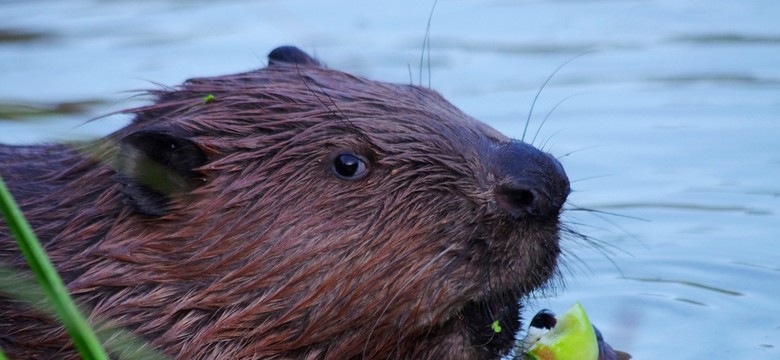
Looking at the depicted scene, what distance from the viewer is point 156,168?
3785 millimetres

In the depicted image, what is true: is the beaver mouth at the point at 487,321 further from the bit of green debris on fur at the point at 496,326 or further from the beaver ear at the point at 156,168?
the beaver ear at the point at 156,168

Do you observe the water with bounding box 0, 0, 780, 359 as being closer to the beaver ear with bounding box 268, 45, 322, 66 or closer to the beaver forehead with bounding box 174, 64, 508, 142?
the beaver ear with bounding box 268, 45, 322, 66

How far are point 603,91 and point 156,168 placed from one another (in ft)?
13.1

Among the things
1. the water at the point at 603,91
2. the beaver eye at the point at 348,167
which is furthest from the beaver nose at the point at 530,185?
the water at the point at 603,91

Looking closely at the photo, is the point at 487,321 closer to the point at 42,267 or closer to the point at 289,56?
the point at 289,56

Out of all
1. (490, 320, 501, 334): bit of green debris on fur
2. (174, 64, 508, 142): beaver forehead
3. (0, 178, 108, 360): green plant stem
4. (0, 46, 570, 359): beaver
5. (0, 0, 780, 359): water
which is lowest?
(0, 0, 780, 359): water

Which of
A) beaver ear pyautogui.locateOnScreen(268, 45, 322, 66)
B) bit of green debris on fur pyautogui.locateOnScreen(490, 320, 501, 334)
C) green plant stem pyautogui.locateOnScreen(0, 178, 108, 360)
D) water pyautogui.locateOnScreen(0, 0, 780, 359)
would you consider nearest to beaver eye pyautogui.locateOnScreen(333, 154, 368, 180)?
bit of green debris on fur pyautogui.locateOnScreen(490, 320, 501, 334)

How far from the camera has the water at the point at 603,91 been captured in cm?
525

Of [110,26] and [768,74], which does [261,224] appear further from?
[110,26]

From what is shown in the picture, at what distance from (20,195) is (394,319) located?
3.76 feet

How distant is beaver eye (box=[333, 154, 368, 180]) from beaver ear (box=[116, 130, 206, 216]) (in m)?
0.35

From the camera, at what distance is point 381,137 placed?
151 inches

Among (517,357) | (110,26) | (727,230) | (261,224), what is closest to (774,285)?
(727,230)

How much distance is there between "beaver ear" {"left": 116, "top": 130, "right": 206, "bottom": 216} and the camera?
12.3 feet
